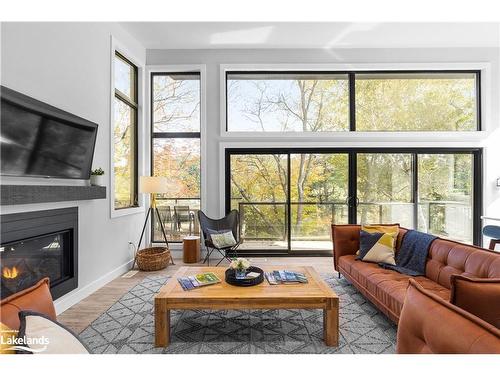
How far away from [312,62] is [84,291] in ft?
15.8

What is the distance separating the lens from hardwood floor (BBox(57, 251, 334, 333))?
8.25 ft

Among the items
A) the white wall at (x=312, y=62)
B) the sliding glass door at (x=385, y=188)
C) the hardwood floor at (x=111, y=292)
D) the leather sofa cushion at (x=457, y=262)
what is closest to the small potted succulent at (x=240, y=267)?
the hardwood floor at (x=111, y=292)

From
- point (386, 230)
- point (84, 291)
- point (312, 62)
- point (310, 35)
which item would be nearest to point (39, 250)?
point (84, 291)

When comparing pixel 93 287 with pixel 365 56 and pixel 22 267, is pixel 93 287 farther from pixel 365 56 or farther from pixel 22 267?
pixel 365 56

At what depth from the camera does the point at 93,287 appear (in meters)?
3.18

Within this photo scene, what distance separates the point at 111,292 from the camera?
3.17 metres

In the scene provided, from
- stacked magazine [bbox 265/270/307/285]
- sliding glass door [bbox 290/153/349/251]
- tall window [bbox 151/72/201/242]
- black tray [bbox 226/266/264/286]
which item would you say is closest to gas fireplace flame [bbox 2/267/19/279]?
black tray [bbox 226/266/264/286]

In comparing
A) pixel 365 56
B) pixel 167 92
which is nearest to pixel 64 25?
pixel 167 92

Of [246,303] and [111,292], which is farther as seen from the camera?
[111,292]

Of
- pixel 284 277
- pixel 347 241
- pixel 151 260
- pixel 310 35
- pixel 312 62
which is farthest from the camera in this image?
pixel 312 62

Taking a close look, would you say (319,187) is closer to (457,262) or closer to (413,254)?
(413,254)

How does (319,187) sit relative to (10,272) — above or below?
above

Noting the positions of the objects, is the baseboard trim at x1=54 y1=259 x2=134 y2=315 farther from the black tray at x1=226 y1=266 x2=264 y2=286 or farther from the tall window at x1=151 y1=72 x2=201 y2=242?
the black tray at x1=226 y1=266 x2=264 y2=286

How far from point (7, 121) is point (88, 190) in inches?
43.1
